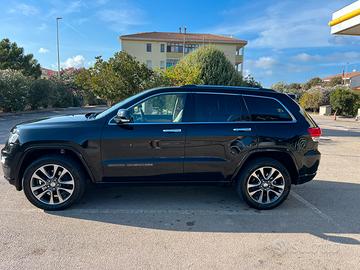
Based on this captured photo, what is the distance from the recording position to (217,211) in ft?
15.0

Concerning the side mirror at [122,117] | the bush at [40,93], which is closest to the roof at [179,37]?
the bush at [40,93]

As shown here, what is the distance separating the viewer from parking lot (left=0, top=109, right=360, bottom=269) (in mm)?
3230

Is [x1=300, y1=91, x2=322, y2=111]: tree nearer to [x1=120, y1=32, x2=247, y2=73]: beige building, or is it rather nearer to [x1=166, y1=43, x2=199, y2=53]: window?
[x1=120, y1=32, x2=247, y2=73]: beige building

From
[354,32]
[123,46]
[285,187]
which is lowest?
[285,187]

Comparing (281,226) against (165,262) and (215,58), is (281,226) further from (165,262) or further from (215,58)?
(215,58)

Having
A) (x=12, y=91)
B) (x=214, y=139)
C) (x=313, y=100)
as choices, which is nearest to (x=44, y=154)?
(x=214, y=139)

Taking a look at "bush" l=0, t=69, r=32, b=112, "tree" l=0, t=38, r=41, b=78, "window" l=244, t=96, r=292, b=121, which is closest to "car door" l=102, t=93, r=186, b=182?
"window" l=244, t=96, r=292, b=121

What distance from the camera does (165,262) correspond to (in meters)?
3.20

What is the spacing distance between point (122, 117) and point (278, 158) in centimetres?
250

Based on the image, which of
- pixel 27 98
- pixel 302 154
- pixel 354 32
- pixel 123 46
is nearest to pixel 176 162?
pixel 302 154

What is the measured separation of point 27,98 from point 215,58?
16746 millimetres

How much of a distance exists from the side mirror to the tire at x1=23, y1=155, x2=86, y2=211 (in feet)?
2.96

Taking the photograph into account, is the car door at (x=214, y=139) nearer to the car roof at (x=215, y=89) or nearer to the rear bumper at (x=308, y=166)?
the car roof at (x=215, y=89)

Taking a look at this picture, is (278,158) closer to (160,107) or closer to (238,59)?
(160,107)
